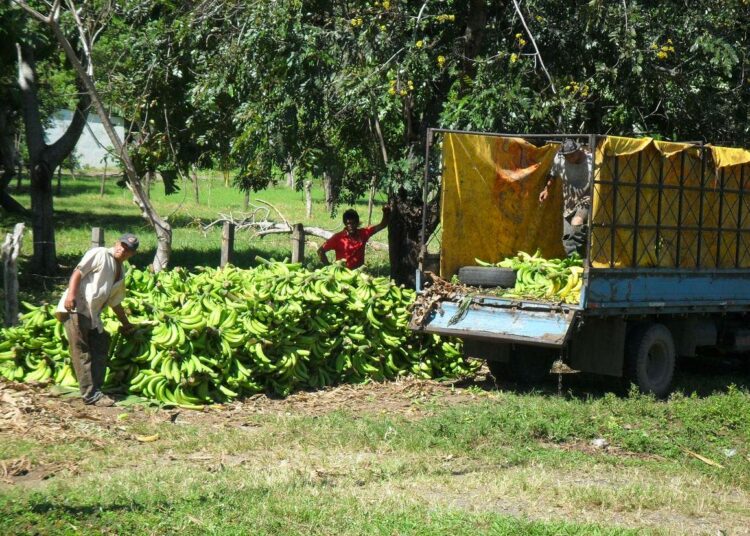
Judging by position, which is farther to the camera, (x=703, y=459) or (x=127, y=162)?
(x=127, y=162)

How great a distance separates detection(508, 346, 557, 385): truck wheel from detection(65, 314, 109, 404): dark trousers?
15.0ft

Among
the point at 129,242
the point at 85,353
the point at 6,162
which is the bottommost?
the point at 85,353

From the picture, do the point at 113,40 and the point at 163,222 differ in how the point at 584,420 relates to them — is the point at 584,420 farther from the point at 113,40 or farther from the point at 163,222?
the point at 113,40

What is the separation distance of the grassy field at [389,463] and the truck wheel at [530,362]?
8.6 inches

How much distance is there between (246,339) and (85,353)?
62.6 inches

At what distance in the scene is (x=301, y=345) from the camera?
10.8 m

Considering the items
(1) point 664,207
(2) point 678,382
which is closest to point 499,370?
(2) point 678,382

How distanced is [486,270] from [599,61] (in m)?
4.13

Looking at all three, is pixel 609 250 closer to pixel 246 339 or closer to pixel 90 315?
pixel 246 339

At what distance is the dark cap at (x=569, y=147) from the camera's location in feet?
39.6

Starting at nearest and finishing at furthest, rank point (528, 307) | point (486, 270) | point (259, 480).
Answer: point (259, 480) < point (528, 307) < point (486, 270)

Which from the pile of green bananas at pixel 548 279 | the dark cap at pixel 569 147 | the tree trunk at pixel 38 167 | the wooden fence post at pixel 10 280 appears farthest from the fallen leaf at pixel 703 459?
the tree trunk at pixel 38 167

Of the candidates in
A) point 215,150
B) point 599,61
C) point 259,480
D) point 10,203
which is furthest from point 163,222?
point 10,203

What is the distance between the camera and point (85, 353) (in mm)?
9438
